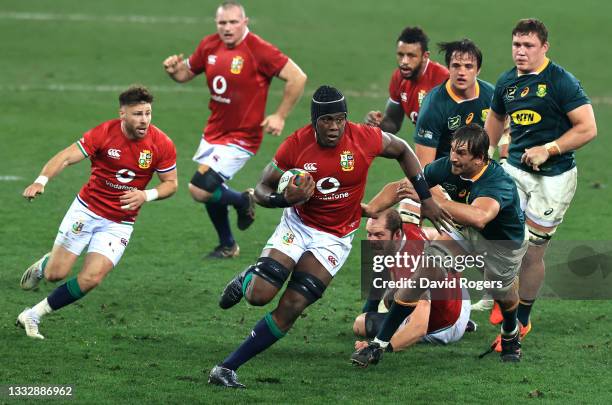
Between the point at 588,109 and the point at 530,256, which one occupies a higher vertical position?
the point at 588,109

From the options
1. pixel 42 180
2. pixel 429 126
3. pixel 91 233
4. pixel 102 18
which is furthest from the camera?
pixel 102 18

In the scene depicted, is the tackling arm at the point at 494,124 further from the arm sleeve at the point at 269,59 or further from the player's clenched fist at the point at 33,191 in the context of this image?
the player's clenched fist at the point at 33,191

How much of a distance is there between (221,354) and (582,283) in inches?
178

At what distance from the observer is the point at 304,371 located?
967 centimetres

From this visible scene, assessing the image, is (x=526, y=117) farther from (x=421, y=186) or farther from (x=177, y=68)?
(x=177, y=68)

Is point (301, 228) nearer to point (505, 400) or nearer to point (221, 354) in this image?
point (221, 354)

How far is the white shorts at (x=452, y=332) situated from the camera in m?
10.6

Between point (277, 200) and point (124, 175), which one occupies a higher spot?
point (277, 200)

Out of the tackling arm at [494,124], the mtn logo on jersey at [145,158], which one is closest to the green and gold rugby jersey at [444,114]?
the tackling arm at [494,124]

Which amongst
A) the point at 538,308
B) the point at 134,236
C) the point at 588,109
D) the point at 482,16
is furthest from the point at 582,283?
the point at 482,16

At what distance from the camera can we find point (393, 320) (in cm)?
991

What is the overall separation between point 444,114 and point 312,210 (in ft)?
7.39

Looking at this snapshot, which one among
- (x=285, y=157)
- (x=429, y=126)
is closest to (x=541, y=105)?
(x=429, y=126)

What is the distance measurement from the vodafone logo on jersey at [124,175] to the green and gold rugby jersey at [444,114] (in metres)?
2.85
